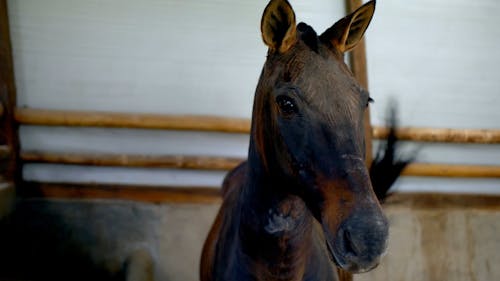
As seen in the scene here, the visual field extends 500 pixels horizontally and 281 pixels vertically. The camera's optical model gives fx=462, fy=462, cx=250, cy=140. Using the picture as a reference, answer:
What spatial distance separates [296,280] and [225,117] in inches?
61.5

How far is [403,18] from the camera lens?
291 centimetres

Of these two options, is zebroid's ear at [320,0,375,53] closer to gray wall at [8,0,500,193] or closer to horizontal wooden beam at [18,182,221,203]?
gray wall at [8,0,500,193]

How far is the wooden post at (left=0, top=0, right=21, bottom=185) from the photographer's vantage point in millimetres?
2566

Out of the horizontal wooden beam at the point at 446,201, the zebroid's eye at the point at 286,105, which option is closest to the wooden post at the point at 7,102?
the zebroid's eye at the point at 286,105

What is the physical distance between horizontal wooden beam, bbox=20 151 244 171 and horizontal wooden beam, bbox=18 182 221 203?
0.15m

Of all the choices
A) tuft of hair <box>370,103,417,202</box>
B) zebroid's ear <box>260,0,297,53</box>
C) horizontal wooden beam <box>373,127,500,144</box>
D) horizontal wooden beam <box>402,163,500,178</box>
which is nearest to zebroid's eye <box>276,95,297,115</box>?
zebroid's ear <box>260,0,297,53</box>

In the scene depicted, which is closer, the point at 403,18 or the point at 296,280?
the point at 296,280

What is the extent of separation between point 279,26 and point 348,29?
188mm

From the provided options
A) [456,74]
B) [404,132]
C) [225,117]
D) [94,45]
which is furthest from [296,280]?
[456,74]

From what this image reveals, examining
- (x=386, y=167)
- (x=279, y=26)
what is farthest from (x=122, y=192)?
(x=279, y=26)

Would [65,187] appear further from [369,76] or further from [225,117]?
[369,76]

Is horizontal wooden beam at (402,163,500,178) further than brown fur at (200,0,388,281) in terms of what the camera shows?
Yes

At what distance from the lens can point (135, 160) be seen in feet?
8.95

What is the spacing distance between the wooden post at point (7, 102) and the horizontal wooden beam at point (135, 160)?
0.07 meters
